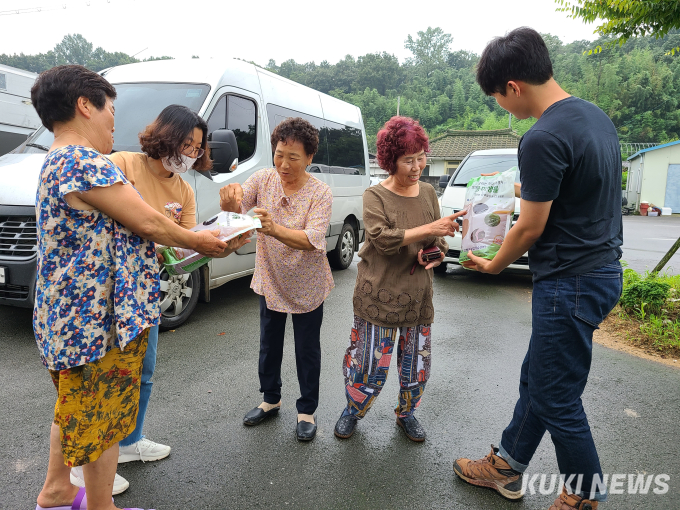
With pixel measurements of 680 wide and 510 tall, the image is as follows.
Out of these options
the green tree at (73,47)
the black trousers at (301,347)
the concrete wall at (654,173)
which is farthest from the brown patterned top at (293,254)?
the green tree at (73,47)

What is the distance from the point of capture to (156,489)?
224 cm

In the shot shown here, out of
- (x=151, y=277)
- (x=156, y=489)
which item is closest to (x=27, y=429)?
(x=156, y=489)

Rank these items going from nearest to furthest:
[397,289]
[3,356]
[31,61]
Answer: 1. [397,289]
2. [3,356]
3. [31,61]

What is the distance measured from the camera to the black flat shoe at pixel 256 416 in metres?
2.85

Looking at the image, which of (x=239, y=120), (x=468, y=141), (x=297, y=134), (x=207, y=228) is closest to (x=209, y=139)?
(x=239, y=120)

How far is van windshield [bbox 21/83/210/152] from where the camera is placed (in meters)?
4.51

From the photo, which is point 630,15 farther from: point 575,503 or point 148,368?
point 148,368

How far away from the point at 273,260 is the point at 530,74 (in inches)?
62.1

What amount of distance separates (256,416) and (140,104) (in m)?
3.45

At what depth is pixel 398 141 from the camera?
2.47 meters

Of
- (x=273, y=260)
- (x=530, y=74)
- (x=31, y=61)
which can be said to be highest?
(x=31, y=61)

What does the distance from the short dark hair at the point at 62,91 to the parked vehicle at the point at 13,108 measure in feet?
35.2

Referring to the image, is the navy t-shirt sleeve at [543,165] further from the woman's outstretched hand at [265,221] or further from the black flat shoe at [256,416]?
the black flat shoe at [256,416]

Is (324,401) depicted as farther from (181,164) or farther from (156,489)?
(181,164)
